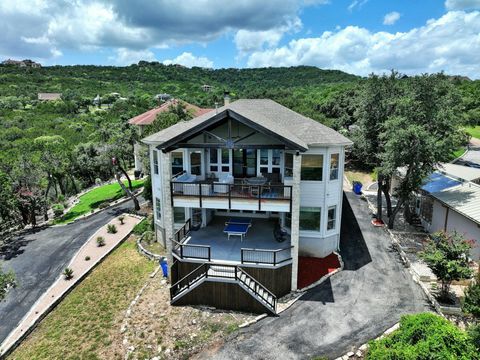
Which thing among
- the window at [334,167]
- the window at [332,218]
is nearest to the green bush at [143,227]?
the window at [332,218]

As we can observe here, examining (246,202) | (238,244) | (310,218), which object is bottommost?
(238,244)

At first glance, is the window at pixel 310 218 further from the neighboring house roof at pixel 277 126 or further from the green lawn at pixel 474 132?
the green lawn at pixel 474 132

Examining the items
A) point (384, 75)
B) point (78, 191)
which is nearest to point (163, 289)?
point (384, 75)

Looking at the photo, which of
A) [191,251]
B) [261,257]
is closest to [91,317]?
[191,251]

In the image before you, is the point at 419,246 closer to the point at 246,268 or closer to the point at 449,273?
the point at 449,273

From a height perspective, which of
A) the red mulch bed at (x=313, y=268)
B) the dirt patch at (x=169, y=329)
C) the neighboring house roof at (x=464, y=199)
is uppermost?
the neighboring house roof at (x=464, y=199)

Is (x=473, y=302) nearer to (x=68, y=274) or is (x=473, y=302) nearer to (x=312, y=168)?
(x=312, y=168)

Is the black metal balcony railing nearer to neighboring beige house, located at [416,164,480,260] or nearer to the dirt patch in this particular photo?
the dirt patch
